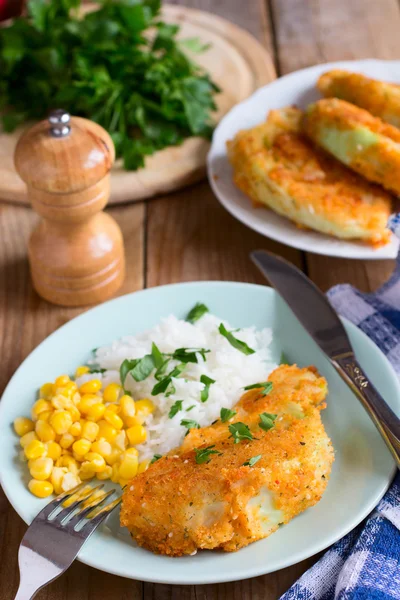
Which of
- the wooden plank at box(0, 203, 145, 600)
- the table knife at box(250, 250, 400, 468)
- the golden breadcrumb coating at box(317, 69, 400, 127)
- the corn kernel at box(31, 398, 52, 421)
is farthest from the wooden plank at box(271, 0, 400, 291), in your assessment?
the corn kernel at box(31, 398, 52, 421)

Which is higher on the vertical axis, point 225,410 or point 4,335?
point 225,410

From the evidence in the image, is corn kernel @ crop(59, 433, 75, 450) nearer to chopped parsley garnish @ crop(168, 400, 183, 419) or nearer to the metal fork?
the metal fork

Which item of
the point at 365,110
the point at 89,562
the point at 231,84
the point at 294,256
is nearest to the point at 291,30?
the point at 231,84

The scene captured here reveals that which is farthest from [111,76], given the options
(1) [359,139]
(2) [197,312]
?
(2) [197,312]

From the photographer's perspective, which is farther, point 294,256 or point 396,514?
point 294,256

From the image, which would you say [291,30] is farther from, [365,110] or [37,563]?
[37,563]
